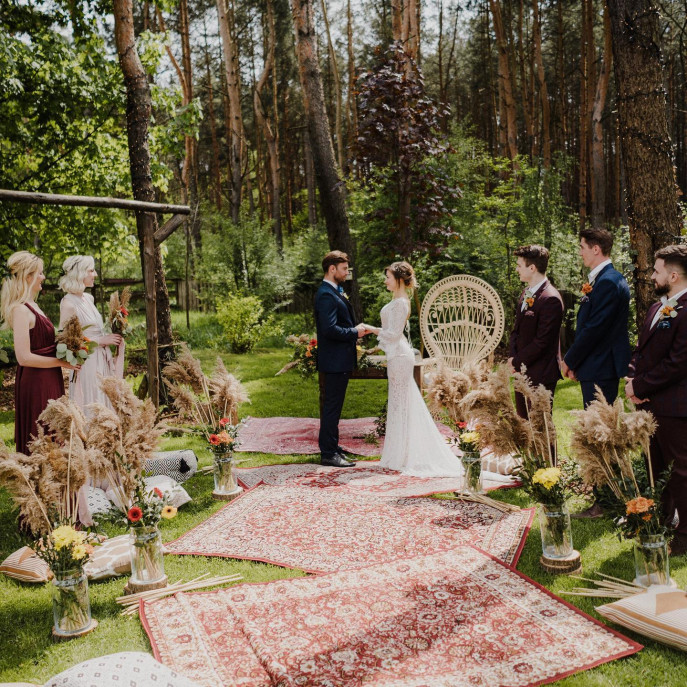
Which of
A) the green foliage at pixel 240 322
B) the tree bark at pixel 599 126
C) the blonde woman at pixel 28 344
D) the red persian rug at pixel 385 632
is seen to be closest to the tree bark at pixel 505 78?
the tree bark at pixel 599 126

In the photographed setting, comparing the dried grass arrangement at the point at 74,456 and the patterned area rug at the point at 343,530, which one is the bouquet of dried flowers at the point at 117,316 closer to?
the dried grass arrangement at the point at 74,456

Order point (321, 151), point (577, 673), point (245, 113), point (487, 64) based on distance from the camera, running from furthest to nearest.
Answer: point (245, 113)
point (487, 64)
point (321, 151)
point (577, 673)

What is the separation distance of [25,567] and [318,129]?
24.2ft

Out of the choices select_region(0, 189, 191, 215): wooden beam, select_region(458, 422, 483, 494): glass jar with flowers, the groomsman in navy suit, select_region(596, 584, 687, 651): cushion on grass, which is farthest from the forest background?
select_region(596, 584, 687, 651): cushion on grass

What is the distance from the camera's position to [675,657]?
3119mm

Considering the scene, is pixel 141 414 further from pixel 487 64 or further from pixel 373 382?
pixel 487 64

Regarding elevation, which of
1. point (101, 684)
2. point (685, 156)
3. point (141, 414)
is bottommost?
point (101, 684)

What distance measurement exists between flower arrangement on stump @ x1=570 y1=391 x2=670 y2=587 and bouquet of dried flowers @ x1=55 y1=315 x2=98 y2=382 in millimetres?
3666

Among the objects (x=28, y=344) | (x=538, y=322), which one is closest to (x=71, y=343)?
(x=28, y=344)

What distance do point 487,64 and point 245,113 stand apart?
10.5 m

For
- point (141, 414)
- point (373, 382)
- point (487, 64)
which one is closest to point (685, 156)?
point (487, 64)

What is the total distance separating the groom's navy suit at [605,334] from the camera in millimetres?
4844

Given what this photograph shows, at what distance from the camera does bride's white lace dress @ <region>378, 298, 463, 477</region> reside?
6445 mm

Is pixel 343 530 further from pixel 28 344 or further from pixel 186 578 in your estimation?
pixel 28 344
